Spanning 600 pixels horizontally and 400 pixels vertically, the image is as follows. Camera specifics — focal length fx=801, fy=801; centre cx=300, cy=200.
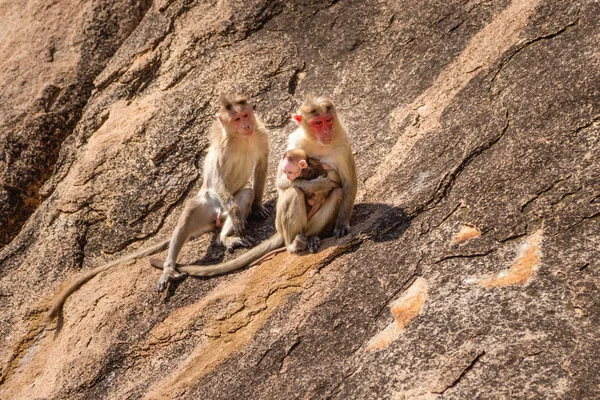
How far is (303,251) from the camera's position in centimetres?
696

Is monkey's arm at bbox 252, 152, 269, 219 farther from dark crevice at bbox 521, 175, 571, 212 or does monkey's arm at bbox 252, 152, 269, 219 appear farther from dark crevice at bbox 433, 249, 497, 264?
dark crevice at bbox 521, 175, 571, 212

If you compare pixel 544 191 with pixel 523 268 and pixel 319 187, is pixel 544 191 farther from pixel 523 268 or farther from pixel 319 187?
pixel 319 187

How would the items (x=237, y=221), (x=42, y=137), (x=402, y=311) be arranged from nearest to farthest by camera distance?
(x=402, y=311) < (x=237, y=221) < (x=42, y=137)

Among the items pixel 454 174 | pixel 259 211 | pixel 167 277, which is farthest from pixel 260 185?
pixel 454 174

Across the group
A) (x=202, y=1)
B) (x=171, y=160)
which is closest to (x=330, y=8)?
(x=202, y=1)

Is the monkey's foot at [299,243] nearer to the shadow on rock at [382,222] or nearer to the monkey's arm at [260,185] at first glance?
the shadow on rock at [382,222]

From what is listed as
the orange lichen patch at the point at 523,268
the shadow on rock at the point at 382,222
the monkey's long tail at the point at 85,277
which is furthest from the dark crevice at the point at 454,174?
the monkey's long tail at the point at 85,277

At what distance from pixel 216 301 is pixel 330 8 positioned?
167 inches

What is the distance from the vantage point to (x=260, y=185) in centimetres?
820

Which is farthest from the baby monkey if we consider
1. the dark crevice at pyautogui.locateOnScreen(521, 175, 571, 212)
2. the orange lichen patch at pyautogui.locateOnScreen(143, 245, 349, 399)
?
the dark crevice at pyautogui.locateOnScreen(521, 175, 571, 212)

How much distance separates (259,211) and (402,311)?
2.78 metres

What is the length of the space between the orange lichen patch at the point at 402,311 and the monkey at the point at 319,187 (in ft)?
3.72

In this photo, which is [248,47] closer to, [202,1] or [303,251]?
[202,1]

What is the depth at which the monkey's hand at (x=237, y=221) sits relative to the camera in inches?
308
